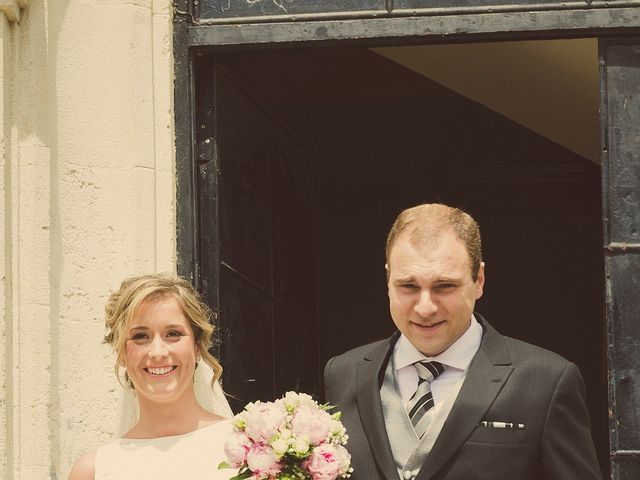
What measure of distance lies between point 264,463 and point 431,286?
0.64m

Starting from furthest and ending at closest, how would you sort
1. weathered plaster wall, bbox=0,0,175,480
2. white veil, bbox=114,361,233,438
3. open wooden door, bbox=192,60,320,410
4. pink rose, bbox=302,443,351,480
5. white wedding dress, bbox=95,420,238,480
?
open wooden door, bbox=192,60,320,410 < weathered plaster wall, bbox=0,0,175,480 < white veil, bbox=114,361,233,438 < white wedding dress, bbox=95,420,238,480 < pink rose, bbox=302,443,351,480

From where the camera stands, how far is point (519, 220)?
33.7 ft

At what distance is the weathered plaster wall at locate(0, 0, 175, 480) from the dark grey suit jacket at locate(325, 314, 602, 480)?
183 centimetres

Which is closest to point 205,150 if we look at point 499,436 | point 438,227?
point 438,227

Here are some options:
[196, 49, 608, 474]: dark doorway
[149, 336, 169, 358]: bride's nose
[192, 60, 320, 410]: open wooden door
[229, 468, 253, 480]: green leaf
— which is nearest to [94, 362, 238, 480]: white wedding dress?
[149, 336, 169, 358]: bride's nose

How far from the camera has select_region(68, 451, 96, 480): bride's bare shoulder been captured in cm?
459

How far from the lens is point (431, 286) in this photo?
12.4ft

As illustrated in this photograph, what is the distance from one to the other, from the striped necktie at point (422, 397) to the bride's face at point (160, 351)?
860 millimetres

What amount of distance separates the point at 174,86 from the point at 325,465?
2.38 metres

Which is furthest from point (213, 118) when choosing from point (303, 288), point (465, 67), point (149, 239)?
point (465, 67)

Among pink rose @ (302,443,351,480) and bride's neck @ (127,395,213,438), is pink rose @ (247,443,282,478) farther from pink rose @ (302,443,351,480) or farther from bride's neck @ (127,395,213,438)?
bride's neck @ (127,395,213,438)

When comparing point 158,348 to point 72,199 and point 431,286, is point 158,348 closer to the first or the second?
point 431,286

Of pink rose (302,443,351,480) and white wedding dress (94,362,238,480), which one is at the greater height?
pink rose (302,443,351,480)

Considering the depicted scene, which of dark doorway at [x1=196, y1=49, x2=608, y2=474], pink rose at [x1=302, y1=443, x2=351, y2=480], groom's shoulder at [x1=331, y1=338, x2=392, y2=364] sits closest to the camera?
pink rose at [x1=302, y1=443, x2=351, y2=480]
